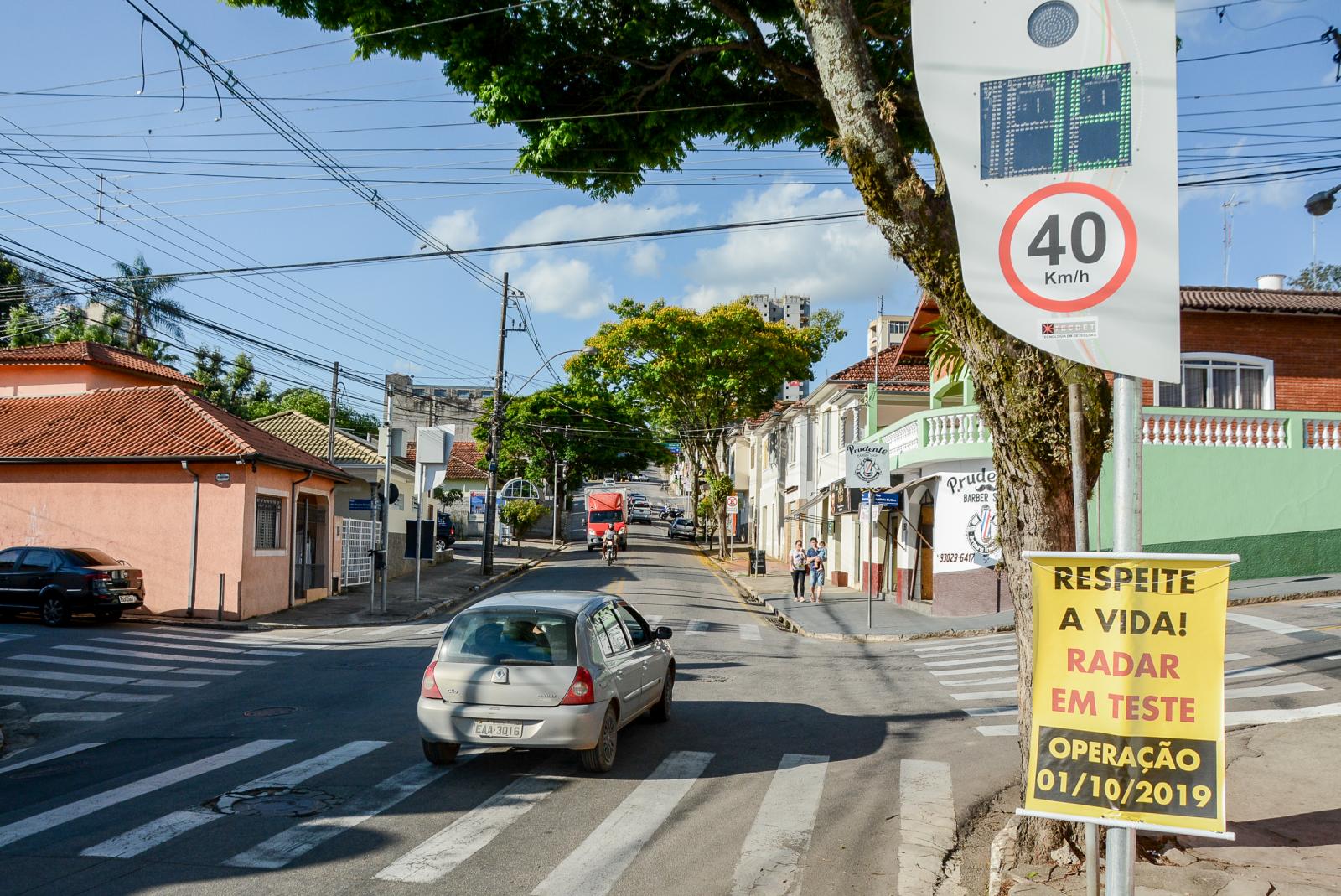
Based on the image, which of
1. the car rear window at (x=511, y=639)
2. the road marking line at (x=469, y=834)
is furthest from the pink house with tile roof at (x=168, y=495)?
the road marking line at (x=469, y=834)

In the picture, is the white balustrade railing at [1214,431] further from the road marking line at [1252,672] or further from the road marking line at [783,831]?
the road marking line at [783,831]

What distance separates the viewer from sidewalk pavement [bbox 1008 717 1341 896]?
594cm

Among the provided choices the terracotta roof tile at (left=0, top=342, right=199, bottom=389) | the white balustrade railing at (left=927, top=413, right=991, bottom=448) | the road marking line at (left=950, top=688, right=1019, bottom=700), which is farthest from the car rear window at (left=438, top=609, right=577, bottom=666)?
the terracotta roof tile at (left=0, top=342, right=199, bottom=389)

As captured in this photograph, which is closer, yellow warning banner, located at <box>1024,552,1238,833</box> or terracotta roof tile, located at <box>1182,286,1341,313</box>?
yellow warning banner, located at <box>1024,552,1238,833</box>

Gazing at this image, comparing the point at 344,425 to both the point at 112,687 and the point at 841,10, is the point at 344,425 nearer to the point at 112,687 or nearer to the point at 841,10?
the point at 112,687

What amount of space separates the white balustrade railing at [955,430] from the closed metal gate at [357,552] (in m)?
16.7

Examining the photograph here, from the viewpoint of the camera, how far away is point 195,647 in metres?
19.3

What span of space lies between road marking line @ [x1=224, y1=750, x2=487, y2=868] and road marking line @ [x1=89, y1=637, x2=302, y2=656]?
10.1 m

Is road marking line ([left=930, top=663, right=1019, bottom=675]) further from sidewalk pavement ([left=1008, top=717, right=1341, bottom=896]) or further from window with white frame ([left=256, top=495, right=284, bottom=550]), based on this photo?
window with white frame ([left=256, top=495, right=284, bottom=550])

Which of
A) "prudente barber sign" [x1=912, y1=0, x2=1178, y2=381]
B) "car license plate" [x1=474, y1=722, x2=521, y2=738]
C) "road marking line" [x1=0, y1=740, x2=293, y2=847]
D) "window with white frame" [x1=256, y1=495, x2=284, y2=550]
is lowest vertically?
"road marking line" [x1=0, y1=740, x2=293, y2=847]

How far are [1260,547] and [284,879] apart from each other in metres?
21.5

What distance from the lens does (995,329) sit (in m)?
6.32

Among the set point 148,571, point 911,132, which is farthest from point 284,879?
point 148,571

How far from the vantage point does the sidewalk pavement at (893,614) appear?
64.5 feet
